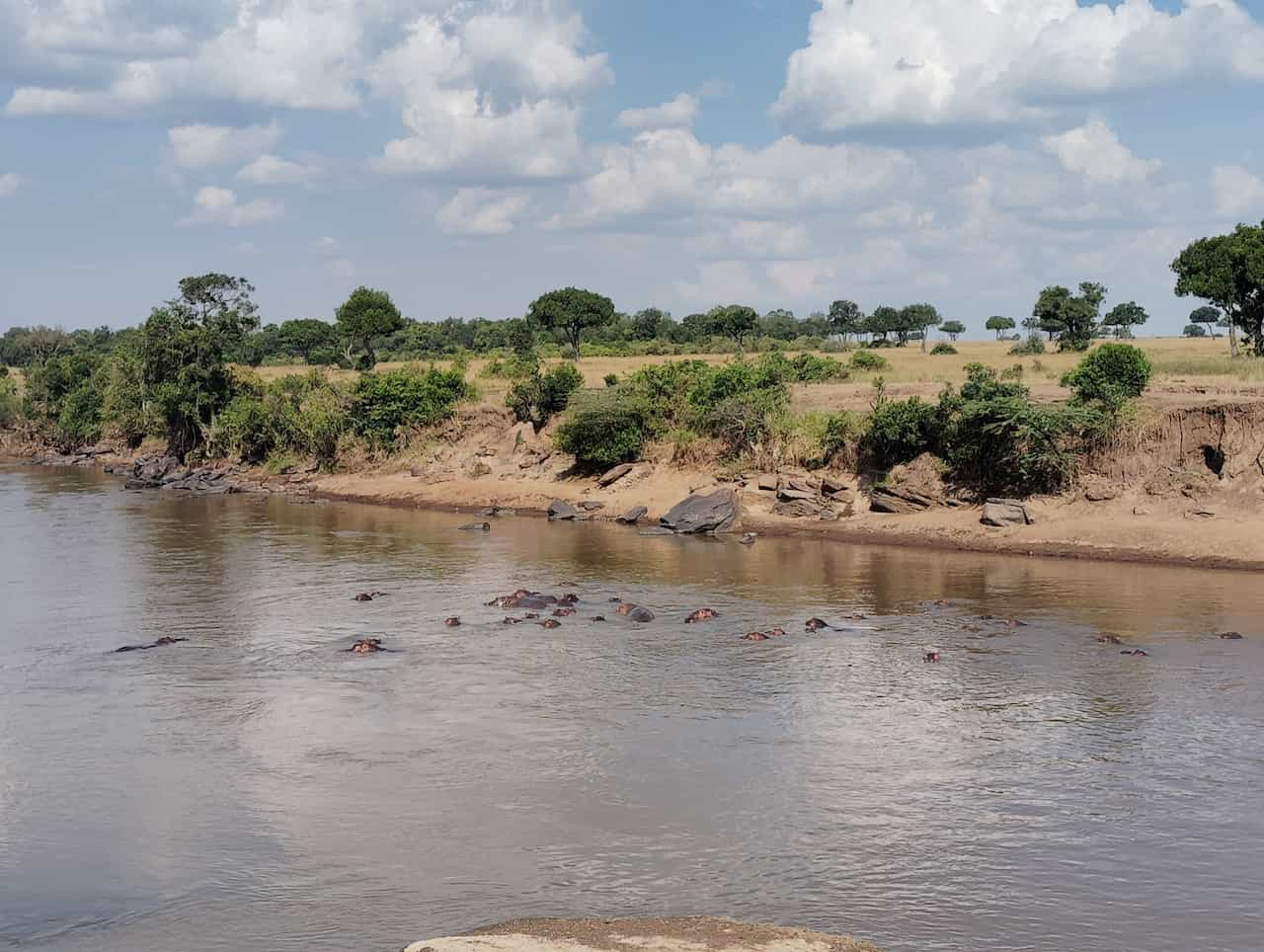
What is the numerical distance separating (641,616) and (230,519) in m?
21.2

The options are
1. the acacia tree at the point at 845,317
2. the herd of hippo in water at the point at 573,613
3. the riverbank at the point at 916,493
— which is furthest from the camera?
the acacia tree at the point at 845,317

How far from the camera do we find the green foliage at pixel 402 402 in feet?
162

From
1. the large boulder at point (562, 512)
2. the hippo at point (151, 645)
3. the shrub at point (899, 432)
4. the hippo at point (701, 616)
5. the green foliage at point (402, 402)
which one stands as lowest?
the hippo at point (701, 616)

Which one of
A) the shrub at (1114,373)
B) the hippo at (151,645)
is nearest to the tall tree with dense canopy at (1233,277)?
the shrub at (1114,373)

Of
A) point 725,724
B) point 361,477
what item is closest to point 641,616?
point 725,724

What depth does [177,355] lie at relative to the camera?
55.0 m

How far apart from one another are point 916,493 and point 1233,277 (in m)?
24.2

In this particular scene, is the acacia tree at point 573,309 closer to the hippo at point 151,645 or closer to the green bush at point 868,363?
the green bush at point 868,363

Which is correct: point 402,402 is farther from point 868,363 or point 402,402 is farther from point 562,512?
Result: point 868,363

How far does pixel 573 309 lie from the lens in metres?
73.6

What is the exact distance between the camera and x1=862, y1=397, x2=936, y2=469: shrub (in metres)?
36.2

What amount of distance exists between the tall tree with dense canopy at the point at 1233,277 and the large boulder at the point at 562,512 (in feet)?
93.3

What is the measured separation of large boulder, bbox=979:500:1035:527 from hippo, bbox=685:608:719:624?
11364 millimetres

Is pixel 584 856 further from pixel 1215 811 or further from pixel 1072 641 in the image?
pixel 1072 641
